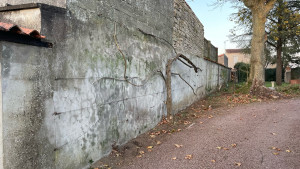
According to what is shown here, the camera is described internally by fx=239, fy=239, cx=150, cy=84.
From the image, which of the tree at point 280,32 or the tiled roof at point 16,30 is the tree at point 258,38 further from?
the tiled roof at point 16,30

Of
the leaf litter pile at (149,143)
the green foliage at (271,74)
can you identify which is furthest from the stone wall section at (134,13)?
the green foliage at (271,74)

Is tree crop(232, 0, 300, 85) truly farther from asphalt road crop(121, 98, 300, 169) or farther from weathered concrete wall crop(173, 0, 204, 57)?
asphalt road crop(121, 98, 300, 169)

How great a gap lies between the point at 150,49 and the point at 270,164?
148 inches

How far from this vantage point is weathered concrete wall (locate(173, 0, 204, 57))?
8344 millimetres

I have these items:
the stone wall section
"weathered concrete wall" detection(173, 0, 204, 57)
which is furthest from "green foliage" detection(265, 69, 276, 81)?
the stone wall section

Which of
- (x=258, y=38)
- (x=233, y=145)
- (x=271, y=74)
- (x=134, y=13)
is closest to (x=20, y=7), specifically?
(x=134, y=13)

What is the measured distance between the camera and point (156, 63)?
21.8 feet

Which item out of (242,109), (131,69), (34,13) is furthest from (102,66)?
(242,109)

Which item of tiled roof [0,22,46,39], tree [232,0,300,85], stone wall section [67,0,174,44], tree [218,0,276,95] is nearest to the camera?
tiled roof [0,22,46,39]

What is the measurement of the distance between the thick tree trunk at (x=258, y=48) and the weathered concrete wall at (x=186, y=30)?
9.53ft

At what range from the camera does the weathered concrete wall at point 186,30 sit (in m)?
8.34

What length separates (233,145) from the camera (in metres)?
4.88

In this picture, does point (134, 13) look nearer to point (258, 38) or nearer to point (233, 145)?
point (233, 145)

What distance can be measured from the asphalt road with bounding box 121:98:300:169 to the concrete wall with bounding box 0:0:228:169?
0.98 metres
